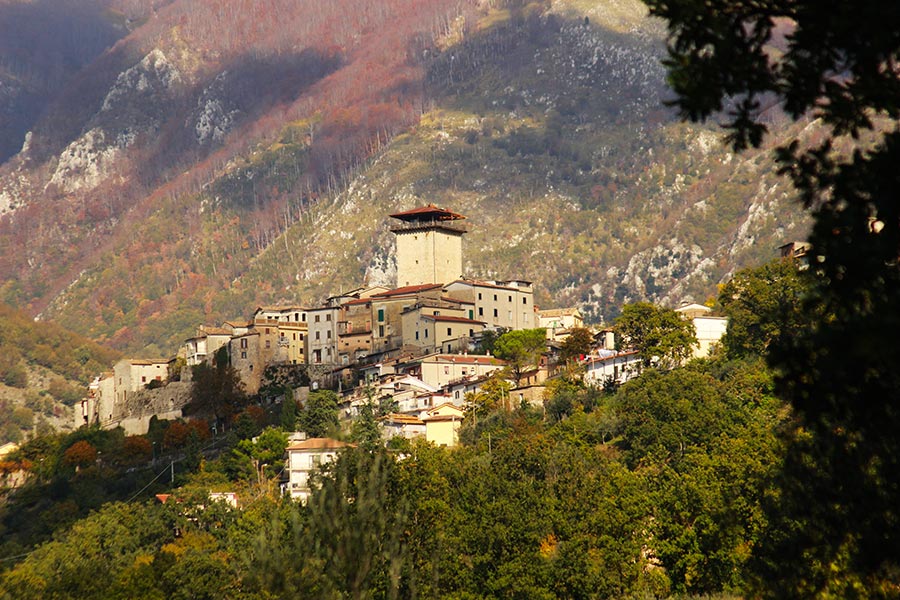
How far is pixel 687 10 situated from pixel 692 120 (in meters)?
1.36

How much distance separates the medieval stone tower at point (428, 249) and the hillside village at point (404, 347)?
0.10 metres

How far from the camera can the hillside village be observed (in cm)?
10425

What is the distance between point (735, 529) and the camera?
54656mm

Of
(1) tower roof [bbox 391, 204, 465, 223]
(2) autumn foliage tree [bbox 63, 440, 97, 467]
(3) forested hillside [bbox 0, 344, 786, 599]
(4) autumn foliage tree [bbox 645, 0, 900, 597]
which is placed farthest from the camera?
(1) tower roof [bbox 391, 204, 465, 223]

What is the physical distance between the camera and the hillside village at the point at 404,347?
10425 centimetres

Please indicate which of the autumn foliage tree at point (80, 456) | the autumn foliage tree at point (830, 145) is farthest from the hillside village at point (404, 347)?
the autumn foliage tree at point (830, 145)

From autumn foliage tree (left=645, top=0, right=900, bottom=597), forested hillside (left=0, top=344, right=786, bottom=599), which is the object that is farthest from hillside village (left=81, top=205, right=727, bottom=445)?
autumn foliage tree (left=645, top=0, right=900, bottom=597)

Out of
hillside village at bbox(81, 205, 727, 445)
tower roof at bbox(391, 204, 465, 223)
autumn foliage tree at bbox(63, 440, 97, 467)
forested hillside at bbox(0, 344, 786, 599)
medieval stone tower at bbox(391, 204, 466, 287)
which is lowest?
forested hillside at bbox(0, 344, 786, 599)

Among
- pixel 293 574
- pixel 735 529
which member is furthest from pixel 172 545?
pixel 293 574

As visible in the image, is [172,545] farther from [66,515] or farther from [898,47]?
[898,47]

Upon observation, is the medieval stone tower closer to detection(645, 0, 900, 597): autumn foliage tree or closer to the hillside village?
the hillside village

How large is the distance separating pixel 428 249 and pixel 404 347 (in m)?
21.3

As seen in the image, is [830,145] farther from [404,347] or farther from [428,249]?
[428,249]

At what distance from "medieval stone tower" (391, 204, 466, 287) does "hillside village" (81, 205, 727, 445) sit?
103mm
